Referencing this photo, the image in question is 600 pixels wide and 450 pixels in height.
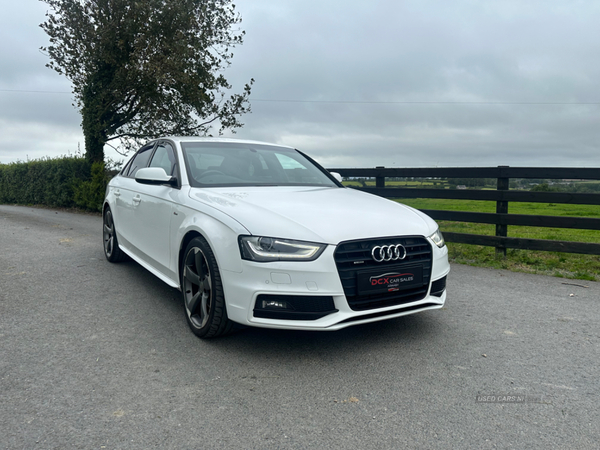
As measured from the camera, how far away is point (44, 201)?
61.2ft

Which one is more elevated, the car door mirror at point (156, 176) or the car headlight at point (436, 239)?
the car door mirror at point (156, 176)

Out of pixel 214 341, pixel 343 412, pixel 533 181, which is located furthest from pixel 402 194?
pixel 343 412

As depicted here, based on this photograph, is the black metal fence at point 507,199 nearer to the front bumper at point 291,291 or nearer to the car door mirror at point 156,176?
the front bumper at point 291,291

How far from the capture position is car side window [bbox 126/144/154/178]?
5656 mm

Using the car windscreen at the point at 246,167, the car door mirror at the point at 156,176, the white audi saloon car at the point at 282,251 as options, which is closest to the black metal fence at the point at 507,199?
the car windscreen at the point at 246,167

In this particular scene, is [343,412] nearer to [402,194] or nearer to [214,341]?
[214,341]

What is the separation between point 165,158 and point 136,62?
11.7m

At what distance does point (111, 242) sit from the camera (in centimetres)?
636

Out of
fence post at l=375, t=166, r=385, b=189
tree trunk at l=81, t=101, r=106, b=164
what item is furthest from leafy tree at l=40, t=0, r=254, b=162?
fence post at l=375, t=166, r=385, b=189

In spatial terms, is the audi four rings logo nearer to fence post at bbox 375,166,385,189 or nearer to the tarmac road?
the tarmac road

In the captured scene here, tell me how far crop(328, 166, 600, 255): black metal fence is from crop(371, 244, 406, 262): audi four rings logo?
4257 mm

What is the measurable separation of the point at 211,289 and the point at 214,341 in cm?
44

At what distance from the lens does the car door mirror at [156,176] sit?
163 inches

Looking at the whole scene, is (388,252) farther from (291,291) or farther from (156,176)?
(156,176)
